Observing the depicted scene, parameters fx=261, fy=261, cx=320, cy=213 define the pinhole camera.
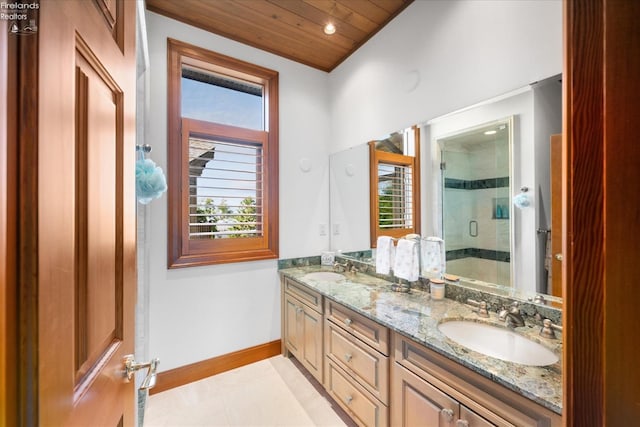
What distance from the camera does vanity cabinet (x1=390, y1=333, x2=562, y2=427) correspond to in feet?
2.83

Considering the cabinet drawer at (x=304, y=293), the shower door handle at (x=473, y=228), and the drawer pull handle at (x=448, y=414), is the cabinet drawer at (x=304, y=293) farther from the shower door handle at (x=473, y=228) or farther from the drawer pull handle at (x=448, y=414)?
the shower door handle at (x=473, y=228)

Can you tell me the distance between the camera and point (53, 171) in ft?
1.39

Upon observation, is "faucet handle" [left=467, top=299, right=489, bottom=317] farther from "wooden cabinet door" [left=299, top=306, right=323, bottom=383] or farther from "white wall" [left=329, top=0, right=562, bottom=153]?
"white wall" [left=329, top=0, right=562, bottom=153]

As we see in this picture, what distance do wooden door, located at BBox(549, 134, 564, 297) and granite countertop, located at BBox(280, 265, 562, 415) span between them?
0.26 meters

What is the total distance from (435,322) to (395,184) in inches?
45.5

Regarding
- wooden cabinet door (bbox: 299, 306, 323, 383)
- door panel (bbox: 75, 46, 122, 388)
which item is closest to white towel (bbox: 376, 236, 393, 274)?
wooden cabinet door (bbox: 299, 306, 323, 383)

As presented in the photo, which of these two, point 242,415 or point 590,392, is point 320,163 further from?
point 590,392

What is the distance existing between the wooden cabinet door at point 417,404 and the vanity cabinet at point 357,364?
0.06 metres

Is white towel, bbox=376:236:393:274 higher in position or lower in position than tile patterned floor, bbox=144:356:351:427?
higher

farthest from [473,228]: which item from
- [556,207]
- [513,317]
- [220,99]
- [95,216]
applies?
[220,99]

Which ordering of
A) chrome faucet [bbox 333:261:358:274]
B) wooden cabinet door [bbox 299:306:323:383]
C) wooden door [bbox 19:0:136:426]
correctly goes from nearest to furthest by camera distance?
wooden door [bbox 19:0:136:426] < wooden cabinet door [bbox 299:306:323:383] < chrome faucet [bbox 333:261:358:274]

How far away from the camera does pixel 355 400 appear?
1562mm

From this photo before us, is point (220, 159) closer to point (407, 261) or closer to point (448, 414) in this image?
point (407, 261)

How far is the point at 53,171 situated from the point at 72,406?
1.42 ft
